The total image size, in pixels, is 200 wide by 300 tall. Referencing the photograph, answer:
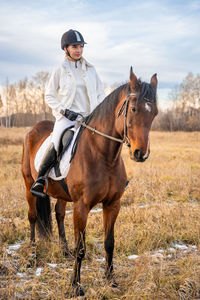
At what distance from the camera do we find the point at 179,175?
384 inches

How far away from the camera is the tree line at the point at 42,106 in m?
51.0

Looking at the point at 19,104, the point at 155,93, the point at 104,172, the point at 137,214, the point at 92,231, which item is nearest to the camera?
the point at 155,93

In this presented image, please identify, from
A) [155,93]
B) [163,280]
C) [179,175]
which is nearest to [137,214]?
[163,280]

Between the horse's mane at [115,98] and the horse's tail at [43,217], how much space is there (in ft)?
6.46

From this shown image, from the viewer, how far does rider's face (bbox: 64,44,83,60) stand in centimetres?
384

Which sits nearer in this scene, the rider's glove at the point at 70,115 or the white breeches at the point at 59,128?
the rider's glove at the point at 70,115

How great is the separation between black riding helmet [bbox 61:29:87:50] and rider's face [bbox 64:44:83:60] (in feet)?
0.21

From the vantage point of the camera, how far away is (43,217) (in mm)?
4871

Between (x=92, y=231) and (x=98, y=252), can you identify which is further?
(x=92, y=231)

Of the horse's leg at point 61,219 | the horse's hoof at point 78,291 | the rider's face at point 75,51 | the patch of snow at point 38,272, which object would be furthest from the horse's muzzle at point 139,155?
the horse's leg at point 61,219

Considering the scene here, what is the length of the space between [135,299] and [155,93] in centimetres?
219

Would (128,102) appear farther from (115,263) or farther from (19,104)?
(19,104)

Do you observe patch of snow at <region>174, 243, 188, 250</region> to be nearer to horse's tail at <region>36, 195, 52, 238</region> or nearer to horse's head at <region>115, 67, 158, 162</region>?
horse's tail at <region>36, 195, 52, 238</region>

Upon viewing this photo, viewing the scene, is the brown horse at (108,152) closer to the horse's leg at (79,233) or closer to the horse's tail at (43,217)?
the horse's leg at (79,233)
